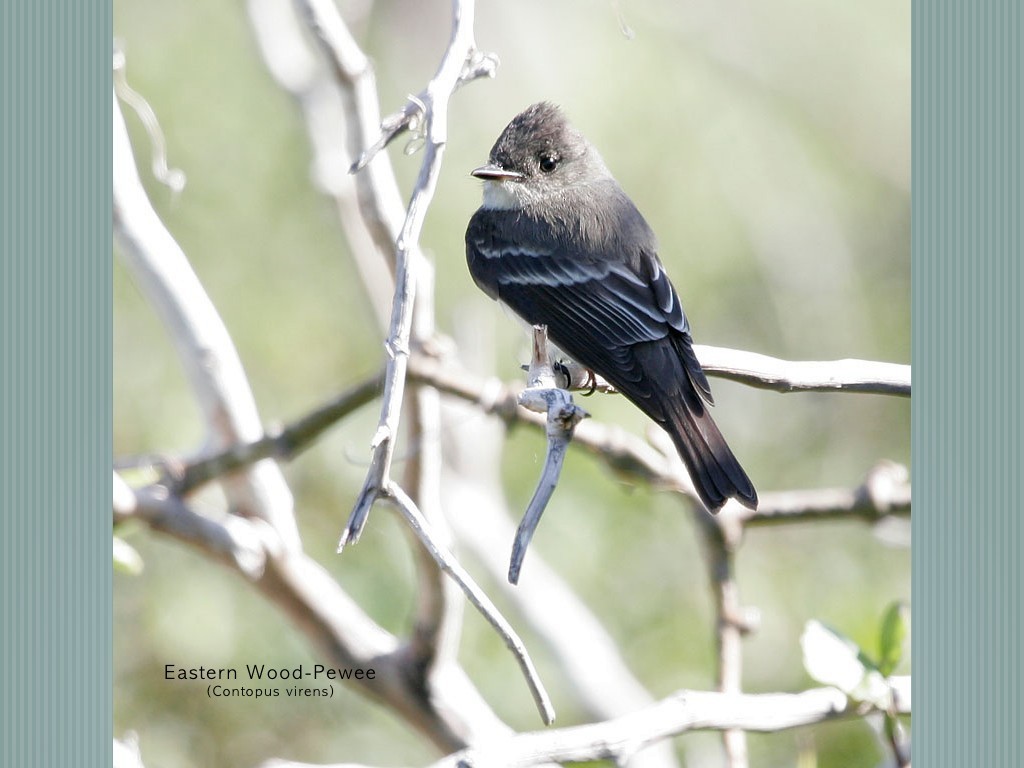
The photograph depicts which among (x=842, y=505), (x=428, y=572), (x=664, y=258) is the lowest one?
(x=428, y=572)

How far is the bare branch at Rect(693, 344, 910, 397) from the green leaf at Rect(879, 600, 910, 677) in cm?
42

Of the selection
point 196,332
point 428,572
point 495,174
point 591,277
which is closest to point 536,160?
point 495,174

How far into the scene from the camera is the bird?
7.86ft

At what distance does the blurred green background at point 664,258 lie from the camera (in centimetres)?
340

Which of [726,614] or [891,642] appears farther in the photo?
[726,614]

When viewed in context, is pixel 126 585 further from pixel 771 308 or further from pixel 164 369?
pixel 771 308

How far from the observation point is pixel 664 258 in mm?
4117

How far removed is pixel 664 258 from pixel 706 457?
191 cm

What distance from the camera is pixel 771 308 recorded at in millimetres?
4305

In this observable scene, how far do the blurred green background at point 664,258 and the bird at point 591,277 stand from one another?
47 cm

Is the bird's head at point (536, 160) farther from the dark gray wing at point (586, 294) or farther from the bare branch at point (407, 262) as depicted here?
the bare branch at point (407, 262)

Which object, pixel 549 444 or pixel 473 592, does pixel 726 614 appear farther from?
pixel 473 592
